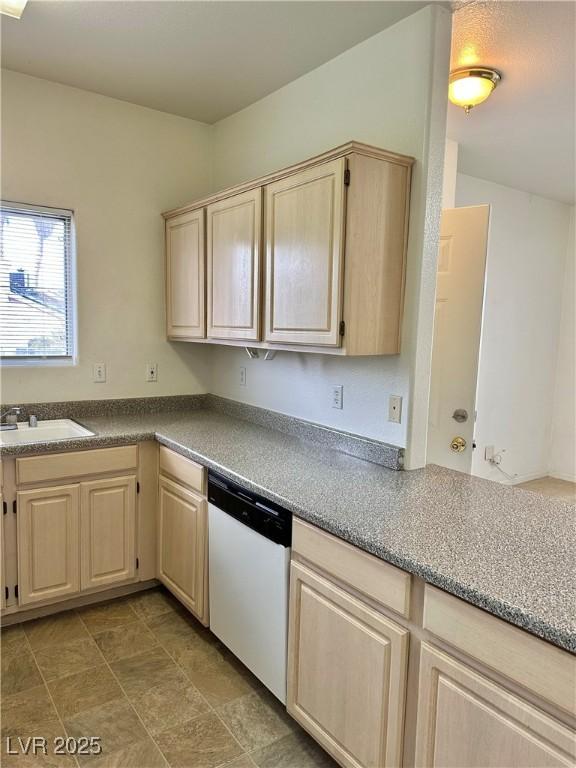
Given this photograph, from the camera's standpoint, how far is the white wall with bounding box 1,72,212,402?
2.71 metres

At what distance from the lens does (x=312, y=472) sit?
2049 millimetres

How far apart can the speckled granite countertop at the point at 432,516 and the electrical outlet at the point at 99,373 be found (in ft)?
1.57

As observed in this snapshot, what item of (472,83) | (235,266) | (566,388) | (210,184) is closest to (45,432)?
(235,266)

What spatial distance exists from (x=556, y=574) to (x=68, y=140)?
3.01 meters

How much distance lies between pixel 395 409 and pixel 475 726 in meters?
1.17

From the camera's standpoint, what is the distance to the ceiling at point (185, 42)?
2015 millimetres

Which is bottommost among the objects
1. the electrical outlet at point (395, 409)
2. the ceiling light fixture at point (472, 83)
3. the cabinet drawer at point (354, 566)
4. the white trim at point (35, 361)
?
the cabinet drawer at point (354, 566)

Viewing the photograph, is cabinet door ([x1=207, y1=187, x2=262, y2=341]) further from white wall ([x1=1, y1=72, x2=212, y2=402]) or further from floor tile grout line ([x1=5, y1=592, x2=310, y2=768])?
floor tile grout line ([x1=5, y1=592, x2=310, y2=768])

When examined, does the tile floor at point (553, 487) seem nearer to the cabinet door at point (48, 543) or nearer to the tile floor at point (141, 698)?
the tile floor at point (141, 698)

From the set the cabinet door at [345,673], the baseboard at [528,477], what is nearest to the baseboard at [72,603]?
the cabinet door at [345,673]

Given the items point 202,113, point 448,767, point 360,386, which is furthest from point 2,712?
point 202,113

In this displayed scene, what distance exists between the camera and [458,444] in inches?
109

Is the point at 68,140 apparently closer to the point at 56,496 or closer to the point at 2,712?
the point at 56,496

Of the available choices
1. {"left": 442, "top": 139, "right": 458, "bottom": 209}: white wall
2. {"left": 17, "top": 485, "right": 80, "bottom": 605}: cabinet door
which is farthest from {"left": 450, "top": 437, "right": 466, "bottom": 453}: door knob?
{"left": 17, "top": 485, "right": 80, "bottom": 605}: cabinet door
